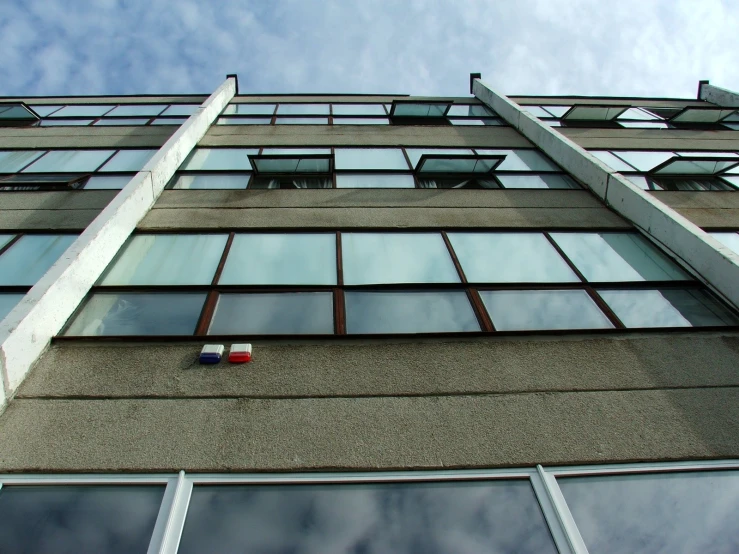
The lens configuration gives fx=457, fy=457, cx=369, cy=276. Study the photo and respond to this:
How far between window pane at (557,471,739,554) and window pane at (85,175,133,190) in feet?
33.0

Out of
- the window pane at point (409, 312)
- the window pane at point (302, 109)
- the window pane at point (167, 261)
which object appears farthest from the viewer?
the window pane at point (302, 109)

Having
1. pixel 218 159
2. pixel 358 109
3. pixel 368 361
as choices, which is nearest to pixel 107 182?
pixel 218 159

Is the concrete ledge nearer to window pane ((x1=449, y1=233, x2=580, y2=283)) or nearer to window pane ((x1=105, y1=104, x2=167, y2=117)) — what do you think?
window pane ((x1=449, y1=233, x2=580, y2=283))

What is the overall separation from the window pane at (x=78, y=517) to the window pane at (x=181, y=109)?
45.4ft

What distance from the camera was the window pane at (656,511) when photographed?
3.44 m

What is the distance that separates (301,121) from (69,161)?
20.4 ft

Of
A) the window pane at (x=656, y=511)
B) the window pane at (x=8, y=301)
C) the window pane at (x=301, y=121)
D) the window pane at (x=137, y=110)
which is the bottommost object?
the window pane at (x=656, y=511)

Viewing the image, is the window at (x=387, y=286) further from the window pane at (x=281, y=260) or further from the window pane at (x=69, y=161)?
the window pane at (x=69, y=161)

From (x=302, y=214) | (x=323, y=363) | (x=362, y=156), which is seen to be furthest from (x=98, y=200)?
(x=323, y=363)

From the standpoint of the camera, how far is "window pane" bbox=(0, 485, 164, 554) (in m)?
3.26

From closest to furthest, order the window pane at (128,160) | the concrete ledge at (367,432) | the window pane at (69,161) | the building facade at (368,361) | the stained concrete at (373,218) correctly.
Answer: the building facade at (368,361), the concrete ledge at (367,432), the stained concrete at (373,218), the window pane at (69,161), the window pane at (128,160)

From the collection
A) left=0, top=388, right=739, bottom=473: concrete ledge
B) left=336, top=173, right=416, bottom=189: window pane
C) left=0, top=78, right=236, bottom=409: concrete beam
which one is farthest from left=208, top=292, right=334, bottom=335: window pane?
left=336, top=173, right=416, bottom=189: window pane

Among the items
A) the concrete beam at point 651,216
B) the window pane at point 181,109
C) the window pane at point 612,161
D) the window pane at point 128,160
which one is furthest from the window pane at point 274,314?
the window pane at point 181,109

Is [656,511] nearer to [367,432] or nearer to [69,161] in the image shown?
[367,432]
